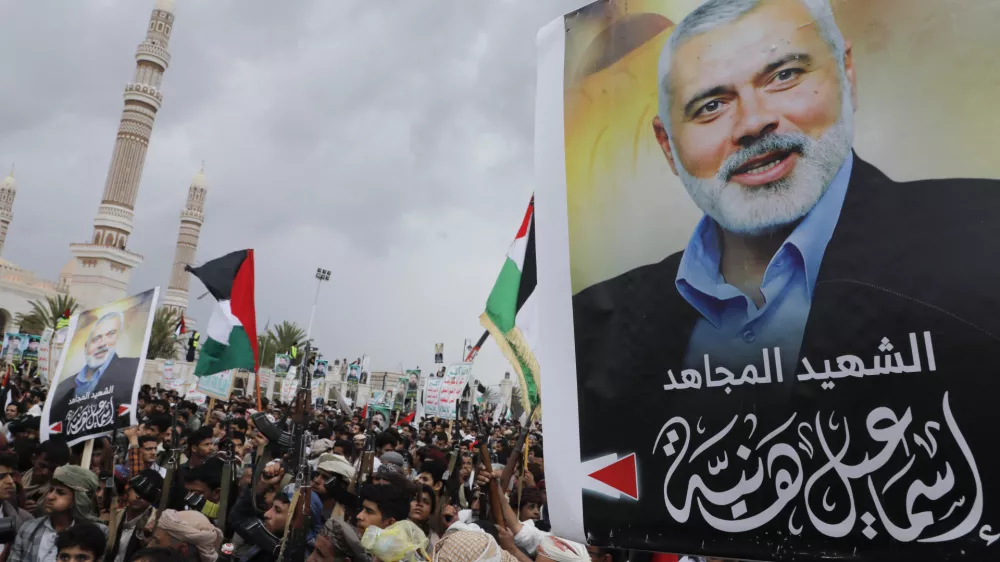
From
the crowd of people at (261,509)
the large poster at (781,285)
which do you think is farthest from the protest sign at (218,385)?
the large poster at (781,285)

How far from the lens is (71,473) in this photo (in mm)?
4113

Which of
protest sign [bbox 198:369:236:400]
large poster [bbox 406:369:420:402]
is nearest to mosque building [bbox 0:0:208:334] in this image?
large poster [bbox 406:369:420:402]

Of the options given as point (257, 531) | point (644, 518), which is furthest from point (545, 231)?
point (257, 531)

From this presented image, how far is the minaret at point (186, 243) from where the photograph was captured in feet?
184

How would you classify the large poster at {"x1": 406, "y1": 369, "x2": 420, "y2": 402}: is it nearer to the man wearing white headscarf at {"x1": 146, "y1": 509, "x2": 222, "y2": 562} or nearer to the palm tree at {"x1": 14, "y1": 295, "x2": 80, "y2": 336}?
the man wearing white headscarf at {"x1": 146, "y1": 509, "x2": 222, "y2": 562}

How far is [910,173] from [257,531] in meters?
3.86

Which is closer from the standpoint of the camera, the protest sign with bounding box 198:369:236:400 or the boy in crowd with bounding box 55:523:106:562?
the boy in crowd with bounding box 55:523:106:562

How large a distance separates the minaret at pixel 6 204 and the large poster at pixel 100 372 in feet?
195

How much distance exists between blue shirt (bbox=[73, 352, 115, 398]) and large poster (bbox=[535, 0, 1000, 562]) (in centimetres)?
574

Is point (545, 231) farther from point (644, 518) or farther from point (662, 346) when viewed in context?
point (644, 518)

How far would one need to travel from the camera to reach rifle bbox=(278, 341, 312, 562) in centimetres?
284

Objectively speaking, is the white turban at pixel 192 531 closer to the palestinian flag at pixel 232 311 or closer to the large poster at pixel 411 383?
the palestinian flag at pixel 232 311

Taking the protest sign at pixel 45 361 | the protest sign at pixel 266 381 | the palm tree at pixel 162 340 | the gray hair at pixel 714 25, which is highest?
the palm tree at pixel 162 340

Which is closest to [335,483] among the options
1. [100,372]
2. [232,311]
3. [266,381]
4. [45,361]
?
[100,372]
